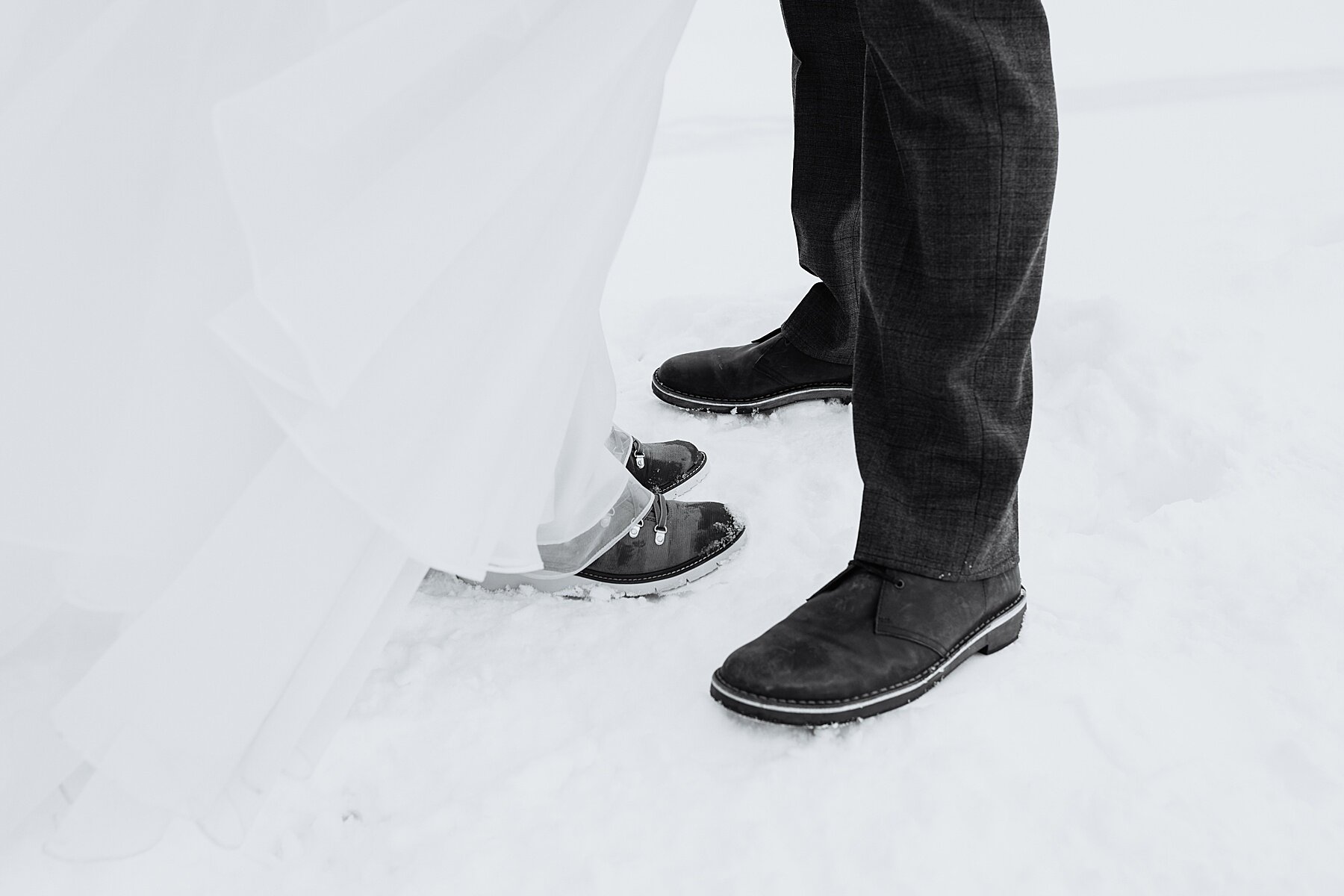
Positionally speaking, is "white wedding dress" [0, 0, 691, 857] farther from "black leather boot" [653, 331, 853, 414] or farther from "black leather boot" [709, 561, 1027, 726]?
"black leather boot" [653, 331, 853, 414]

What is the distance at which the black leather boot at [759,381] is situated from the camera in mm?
1783

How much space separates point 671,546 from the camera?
1297mm

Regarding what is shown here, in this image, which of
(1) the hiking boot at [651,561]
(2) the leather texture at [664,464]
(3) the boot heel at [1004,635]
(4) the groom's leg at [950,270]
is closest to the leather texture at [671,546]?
(1) the hiking boot at [651,561]

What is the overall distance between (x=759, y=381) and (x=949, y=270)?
0.78 meters

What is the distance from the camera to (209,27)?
2.81 ft

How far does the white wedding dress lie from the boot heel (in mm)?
550

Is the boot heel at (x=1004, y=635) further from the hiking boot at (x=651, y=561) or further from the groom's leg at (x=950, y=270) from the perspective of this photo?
the hiking boot at (x=651, y=561)

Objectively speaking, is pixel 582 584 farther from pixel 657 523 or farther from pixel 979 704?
pixel 979 704

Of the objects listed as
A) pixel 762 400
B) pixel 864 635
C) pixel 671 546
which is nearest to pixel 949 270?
pixel 864 635

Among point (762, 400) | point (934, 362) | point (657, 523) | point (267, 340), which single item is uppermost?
point (267, 340)

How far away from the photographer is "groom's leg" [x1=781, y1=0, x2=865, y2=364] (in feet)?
5.20

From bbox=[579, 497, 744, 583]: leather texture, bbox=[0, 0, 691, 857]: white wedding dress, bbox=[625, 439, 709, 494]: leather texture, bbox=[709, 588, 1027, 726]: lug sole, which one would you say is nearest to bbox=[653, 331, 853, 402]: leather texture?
bbox=[625, 439, 709, 494]: leather texture

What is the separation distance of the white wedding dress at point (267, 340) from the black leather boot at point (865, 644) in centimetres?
30

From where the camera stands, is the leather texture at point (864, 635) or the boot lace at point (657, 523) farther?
the boot lace at point (657, 523)
